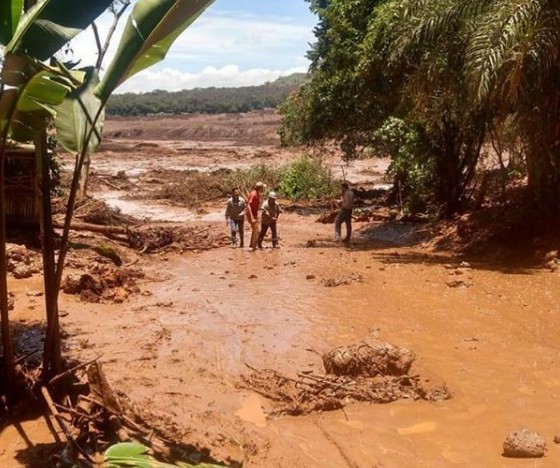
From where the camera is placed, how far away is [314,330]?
24.8ft

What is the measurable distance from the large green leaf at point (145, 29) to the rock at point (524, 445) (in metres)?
3.54

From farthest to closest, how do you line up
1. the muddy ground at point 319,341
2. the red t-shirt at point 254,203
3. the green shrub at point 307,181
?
the green shrub at point 307,181 < the red t-shirt at point 254,203 < the muddy ground at point 319,341

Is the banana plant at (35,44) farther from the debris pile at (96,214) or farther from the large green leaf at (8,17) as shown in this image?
the debris pile at (96,214)

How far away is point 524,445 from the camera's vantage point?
444 cm

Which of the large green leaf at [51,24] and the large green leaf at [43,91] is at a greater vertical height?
the large green leaf at [51,24]

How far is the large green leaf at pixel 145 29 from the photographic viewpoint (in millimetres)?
3570

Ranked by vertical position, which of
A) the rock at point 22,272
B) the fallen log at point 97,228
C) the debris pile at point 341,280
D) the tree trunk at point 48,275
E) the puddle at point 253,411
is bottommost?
the debris pile at point 341,280

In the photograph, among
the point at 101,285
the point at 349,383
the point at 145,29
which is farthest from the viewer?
the point at 101,285

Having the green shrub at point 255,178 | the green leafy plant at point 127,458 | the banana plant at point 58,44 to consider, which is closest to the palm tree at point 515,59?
the banana plant at point 58,44

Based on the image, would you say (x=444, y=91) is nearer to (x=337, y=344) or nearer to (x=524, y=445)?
(x=337, y=344)

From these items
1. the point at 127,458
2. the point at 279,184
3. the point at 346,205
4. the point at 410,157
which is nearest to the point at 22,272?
the point at 346,205

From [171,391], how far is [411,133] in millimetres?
11695

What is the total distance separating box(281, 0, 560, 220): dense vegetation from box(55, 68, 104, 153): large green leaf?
6.56 m

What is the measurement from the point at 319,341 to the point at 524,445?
9.74ft
